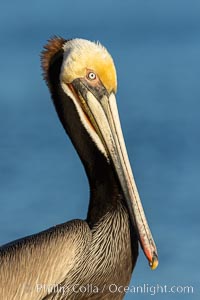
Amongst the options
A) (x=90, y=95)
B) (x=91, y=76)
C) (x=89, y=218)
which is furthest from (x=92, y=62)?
(x=89, y=218)

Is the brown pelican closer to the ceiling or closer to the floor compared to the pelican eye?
closer to the floor

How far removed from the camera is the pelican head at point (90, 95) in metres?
25.7

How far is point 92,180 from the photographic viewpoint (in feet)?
84.2

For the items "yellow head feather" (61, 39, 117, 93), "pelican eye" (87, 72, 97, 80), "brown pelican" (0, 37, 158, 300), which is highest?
"yellow head feather" (61, 39, 117, 93)

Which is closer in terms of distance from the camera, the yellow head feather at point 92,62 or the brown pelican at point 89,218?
the brown pelican at point 89,218

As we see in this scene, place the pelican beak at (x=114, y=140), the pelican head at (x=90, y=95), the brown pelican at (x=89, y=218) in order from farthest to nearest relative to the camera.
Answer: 1. the pelican head at (x=90, y=95)
2. the pelican beak at (x=114, y=140)
3. the brown pelican at (x=89, y=218)

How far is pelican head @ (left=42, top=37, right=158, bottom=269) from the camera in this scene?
25.7 metres

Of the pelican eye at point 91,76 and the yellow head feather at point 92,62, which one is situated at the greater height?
the yellow head feather at point 92,62

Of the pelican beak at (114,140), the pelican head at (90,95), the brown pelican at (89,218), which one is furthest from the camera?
the pelican head at (90,95)

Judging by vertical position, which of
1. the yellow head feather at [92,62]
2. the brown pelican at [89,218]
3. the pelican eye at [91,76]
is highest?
the yellow head feather at [92,62]

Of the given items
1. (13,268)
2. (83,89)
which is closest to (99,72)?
(83,89)

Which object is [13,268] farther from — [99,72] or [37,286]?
[99,72]

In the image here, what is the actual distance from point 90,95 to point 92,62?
0.32 metres

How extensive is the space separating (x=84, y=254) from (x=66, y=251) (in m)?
0.16
